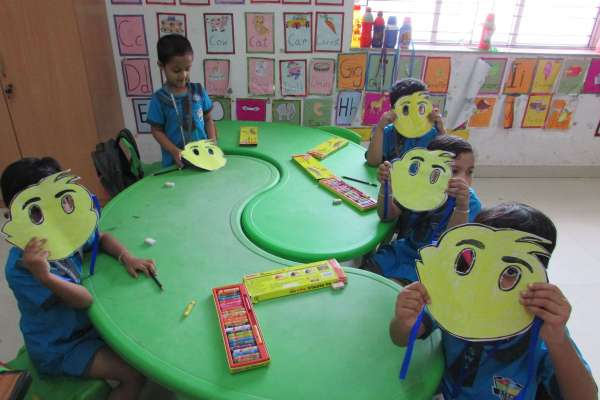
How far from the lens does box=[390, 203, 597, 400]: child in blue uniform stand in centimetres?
83

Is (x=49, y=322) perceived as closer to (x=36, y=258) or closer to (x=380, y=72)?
(x=36, y=258)

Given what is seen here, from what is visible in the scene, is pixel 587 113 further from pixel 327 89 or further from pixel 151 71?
pixel 151 71

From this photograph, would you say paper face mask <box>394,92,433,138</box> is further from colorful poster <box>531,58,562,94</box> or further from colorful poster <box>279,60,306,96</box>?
colorful poster <box>531,58,562,94</box>

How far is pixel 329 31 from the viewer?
2.97 meters

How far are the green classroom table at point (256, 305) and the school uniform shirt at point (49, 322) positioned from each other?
10 centimetres

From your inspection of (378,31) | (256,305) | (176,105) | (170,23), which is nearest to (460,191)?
(256,305)

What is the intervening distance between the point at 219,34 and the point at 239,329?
8.04 feet

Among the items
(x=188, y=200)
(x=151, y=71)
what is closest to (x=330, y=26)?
(x=151, y=71)

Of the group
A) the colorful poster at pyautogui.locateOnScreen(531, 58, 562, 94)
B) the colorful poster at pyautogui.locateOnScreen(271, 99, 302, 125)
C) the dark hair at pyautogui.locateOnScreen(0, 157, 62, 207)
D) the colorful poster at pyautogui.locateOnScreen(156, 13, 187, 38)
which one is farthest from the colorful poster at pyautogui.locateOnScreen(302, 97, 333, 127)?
the dark hair at pyautogui.locateOnScreen(0, 157, 62, 207)

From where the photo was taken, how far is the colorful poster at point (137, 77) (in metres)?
2.95

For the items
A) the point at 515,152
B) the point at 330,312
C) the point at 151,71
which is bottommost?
the point at 515,152

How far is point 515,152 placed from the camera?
146 inches

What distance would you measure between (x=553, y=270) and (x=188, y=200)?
2.25 m

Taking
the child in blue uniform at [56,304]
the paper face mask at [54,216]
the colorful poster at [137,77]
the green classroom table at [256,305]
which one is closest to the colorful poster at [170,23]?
the colorful poster at [137,77]
